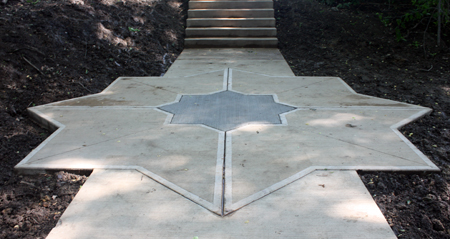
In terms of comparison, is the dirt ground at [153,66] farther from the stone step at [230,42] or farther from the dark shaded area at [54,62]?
the stone step at [230,42]

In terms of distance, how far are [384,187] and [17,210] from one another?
3137 mm

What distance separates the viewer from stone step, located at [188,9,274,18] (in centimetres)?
934

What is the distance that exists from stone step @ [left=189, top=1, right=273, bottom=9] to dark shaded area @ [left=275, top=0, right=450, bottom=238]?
1.77 feet

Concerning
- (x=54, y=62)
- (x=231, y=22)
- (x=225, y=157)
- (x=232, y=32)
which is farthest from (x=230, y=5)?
(x=225, y=157)

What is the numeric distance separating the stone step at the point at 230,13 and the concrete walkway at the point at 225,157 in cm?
443

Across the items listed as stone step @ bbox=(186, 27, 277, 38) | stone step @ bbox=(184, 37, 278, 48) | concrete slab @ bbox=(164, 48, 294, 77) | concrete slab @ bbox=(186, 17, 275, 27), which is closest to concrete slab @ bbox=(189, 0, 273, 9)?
concrete slab @ bbox=(186, 17, 275, 27)

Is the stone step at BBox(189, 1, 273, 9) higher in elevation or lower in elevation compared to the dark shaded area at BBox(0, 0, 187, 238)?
higher

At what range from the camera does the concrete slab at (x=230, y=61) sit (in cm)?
664

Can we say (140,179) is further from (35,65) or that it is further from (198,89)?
→ (35,65)

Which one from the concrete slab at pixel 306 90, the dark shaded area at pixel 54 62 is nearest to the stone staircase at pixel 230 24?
the dark shaded area at pixel 54 62

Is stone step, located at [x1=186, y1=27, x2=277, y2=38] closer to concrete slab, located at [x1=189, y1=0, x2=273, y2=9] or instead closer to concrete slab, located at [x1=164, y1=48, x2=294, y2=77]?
concrete slab, located at [x1=164, y1=48, x2=294, y2=77]

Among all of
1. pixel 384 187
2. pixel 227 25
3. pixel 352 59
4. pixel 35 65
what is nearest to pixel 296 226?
pixel 384 187

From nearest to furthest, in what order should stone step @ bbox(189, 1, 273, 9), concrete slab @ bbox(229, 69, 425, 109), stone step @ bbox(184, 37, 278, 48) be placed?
concrete slab @ bbox(229, 69, 425, 109) < stone step @ bbox(184, 37, 278, 48) < stone step @ bbox(189, 1, 273, 9)

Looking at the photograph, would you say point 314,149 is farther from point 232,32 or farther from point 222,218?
point 232,32
